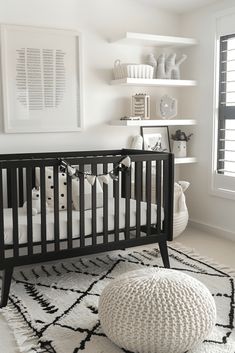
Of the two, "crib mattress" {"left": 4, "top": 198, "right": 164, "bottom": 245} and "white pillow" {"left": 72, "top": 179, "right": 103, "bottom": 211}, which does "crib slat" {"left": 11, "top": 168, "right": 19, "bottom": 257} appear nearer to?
"crib mattress" {"left": 4, "top": 198, "right": 164, "bottom": 245}

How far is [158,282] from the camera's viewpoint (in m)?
1.96

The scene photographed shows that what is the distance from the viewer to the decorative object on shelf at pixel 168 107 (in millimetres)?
4004

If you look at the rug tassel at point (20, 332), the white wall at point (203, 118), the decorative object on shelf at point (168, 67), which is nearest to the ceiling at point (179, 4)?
the white wall at point (203, 118)

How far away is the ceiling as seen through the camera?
373 centimetres

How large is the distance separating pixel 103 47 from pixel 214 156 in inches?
53.4

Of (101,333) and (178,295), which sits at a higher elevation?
(178,295)

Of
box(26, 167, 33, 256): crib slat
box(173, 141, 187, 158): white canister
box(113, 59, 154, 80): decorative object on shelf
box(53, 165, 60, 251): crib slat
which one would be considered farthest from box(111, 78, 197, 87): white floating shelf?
box(26, 167, 33, 256): crib slat

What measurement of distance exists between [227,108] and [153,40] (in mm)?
856

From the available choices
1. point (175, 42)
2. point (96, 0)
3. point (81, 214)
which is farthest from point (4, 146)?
point (175, 42)

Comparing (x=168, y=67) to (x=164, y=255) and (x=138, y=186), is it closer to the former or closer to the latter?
(x=138, y=186)

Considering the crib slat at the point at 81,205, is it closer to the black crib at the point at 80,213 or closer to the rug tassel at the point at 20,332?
the black crib at the point at 80,213

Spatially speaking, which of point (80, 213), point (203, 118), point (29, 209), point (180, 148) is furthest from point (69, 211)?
point (203, 118)

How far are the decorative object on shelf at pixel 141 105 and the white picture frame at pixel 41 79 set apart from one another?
50 centimetres

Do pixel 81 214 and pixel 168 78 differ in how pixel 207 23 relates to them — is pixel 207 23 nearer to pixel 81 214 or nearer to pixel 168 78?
pixel 168 78
